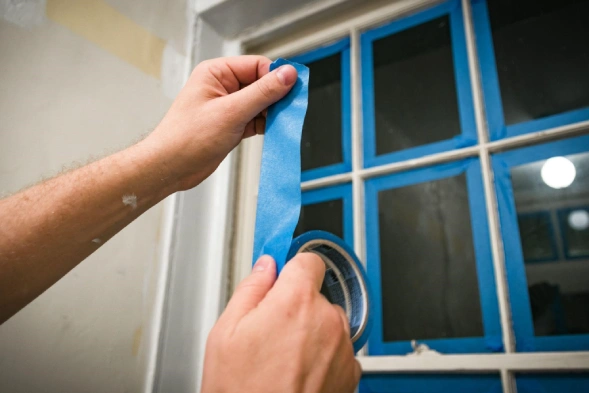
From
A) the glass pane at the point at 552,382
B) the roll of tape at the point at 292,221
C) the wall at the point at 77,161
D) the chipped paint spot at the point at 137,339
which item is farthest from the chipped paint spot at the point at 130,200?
the glass pane at the point at 552,382

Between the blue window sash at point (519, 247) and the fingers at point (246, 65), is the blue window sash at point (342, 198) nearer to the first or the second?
the blue window sash at point (519, 247)

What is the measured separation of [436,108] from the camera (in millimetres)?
1152

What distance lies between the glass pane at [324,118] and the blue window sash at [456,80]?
9 centimetres

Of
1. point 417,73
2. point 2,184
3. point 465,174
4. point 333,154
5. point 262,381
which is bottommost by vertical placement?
point 262,381

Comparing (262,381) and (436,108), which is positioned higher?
(436,108)

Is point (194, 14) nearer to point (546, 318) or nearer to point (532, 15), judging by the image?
point (532, 15)

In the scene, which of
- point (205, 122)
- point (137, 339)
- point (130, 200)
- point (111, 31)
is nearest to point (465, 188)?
point (205, 122)

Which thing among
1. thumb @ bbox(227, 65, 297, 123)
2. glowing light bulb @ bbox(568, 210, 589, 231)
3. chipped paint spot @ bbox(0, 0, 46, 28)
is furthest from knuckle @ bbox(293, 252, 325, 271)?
chipped paint spot @ bbox(0, 0, 46, 28)

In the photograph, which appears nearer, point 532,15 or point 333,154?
point 532,15

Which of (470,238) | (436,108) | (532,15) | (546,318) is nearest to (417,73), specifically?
(436,108)

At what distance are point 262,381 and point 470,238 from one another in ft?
2.41

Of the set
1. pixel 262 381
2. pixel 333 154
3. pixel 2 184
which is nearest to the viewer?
pixel 262 381

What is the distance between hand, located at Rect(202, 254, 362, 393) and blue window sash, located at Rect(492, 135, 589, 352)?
22.2 inches

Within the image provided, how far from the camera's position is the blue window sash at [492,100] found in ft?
3.13
